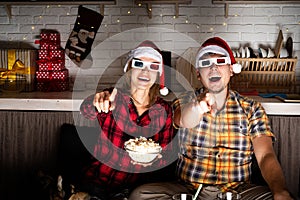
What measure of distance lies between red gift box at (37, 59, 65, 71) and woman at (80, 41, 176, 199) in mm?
956

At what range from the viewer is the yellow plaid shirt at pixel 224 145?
2605mm

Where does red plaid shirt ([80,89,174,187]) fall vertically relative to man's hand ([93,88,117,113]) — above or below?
below

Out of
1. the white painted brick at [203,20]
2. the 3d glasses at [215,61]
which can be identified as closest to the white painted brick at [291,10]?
the white painted brick at [203,20]

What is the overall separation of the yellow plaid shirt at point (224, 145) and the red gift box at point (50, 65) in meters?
1.32

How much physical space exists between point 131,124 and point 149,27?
47.5 inches

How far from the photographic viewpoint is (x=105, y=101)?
2.41m

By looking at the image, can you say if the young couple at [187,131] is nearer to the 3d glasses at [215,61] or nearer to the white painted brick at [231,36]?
the 3d glasses at [215,61]

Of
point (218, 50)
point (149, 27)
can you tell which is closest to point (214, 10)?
point (149, 27)

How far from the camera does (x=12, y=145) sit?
325 cm

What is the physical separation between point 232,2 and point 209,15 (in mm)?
301

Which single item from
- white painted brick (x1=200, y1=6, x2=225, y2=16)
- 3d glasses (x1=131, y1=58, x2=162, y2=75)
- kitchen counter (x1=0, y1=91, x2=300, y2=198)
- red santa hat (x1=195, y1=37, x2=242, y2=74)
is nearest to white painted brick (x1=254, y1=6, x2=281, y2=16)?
white painted brick (x1=200, y1=6, x2=225, y2=16)

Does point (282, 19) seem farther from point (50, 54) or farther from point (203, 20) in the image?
point (50, 54)

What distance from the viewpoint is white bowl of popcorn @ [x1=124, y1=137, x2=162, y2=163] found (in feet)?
8.06

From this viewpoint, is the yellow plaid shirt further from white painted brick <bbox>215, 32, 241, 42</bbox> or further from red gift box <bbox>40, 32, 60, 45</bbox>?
red gift box <bbox>40, 32, 60, 45</bbox>
